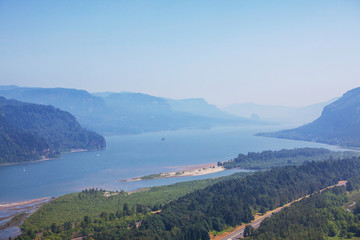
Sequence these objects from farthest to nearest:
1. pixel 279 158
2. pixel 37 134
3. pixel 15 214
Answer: pixel 37 134 < pixel 279 158 < pixel 15 214

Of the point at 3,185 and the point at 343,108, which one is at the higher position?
the point at 343,108

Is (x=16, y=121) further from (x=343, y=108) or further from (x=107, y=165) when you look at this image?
(x=343, y=108)

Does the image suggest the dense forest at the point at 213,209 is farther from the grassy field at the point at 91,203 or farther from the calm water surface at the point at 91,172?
the calm water surface at the point at 91,172

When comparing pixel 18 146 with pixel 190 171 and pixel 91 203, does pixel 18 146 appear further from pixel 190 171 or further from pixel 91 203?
pixel 91 203

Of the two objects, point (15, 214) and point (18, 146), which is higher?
point (18, 146)

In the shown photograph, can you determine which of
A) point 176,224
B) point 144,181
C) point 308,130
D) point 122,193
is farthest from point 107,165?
point 308,130

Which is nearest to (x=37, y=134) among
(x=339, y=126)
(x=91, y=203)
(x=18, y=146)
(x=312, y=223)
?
(x=18, y=146)

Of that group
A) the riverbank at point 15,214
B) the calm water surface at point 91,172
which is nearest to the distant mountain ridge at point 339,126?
the calm water surface at point 91,172

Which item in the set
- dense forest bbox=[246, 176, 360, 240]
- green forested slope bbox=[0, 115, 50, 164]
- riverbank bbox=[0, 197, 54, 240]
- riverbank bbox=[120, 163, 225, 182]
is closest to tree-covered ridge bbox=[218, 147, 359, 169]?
riverbank bbox=[120, 163, 225, 182]
